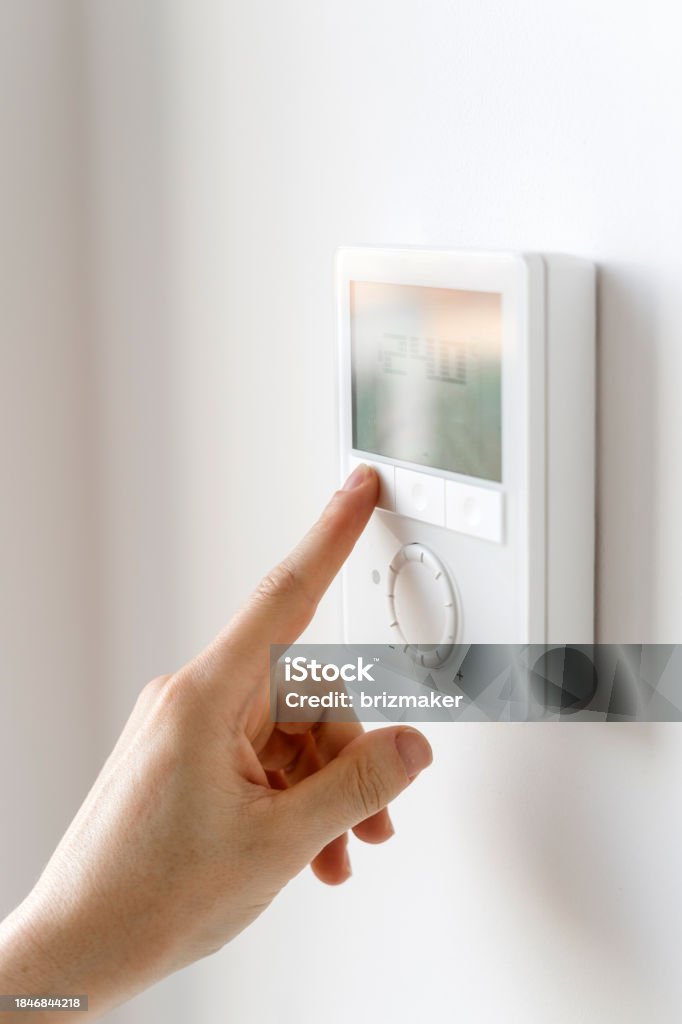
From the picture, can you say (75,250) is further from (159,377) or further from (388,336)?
(388,336)

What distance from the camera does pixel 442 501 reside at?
1.49ft

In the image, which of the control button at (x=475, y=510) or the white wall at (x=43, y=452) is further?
the white wall at (x=43, y=452)

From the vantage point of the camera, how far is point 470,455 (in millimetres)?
440

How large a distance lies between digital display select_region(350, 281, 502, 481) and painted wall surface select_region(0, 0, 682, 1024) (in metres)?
0.04

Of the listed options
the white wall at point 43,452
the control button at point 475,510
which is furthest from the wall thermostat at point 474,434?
the white wall at point 43,452

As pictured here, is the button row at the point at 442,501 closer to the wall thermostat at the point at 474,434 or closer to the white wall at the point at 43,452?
the wall thermostat at the point at 474,434

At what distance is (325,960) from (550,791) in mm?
227

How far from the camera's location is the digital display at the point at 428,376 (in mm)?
426

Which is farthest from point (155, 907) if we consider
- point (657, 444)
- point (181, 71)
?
point (181, 71)

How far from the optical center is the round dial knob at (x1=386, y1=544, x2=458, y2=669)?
0.47 meters

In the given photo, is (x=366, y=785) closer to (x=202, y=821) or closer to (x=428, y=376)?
(x=202, y=821)

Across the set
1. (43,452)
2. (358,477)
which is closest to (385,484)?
(358,477)

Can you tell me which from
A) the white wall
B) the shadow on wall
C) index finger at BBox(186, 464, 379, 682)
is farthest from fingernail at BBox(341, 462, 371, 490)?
the white wall

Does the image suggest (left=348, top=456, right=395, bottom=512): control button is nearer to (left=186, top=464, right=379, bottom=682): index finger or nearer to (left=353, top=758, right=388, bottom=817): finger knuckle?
(left=186, top=464, right=379, bottom=682): index finger
